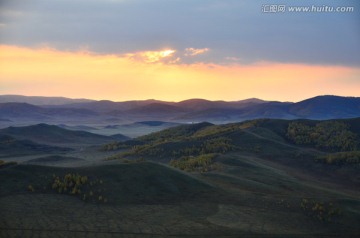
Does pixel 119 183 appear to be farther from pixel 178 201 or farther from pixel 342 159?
pixel 342 159

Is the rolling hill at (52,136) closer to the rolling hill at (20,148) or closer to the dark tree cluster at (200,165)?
the rolling hill at (20,148)

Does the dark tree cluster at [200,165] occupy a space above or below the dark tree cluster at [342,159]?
below

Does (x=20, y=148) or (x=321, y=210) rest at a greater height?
(x=321, y=210)

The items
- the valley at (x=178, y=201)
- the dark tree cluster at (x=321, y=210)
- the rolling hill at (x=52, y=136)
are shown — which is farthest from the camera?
the rolling hill at (x=52, y=136)

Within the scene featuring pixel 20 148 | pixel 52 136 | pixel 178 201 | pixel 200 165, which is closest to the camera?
pixel 178 201

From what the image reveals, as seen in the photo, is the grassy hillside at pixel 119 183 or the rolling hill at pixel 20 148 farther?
the rolling hill at pixel 20 148

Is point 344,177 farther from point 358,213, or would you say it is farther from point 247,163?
point 358,213

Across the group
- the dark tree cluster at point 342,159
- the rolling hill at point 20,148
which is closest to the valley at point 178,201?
the dark tree cluster at point 342,159

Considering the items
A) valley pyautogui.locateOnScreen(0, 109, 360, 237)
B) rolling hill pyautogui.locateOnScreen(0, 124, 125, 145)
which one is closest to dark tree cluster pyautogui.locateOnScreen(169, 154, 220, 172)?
valley pyautogui.locateOnScreen(0, 109, 360, 237)

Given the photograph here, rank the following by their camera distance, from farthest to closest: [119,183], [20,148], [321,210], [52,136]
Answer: [52,136] < [20,148] < [119,183] < [321,210]

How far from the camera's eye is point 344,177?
A: 71.8m

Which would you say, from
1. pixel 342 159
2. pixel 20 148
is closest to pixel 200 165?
pixel 342 159

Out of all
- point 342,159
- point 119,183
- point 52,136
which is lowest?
point 52,136

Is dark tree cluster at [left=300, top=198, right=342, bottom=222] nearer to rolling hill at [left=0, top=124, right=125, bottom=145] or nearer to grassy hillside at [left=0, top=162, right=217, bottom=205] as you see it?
grassy hillside at [left=0, top=162, right=217, bottom=205]
